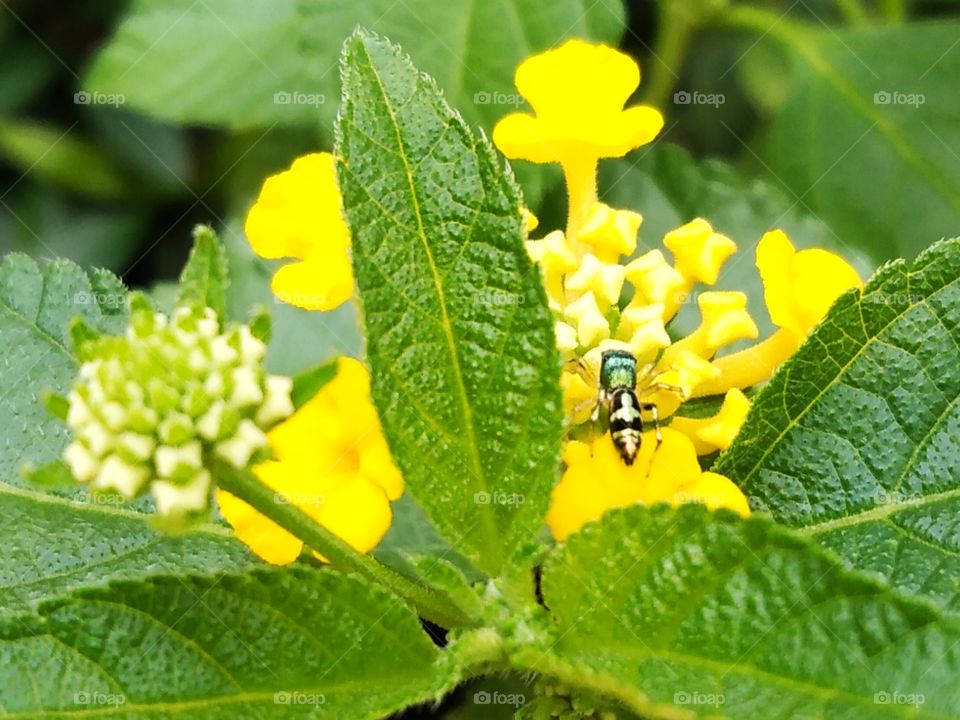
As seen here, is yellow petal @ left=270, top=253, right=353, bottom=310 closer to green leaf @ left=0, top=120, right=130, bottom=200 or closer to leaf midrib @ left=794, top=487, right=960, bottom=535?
leaf midrib @ left=794, top=487, right=960, bottom=535

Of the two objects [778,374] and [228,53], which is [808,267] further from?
[228,53]

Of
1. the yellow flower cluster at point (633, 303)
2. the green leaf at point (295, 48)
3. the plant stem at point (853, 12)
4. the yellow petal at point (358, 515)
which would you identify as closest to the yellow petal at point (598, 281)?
the yellow flower cluster at point (633, 303)

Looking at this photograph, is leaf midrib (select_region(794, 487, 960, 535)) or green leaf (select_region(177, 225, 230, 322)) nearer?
green leaf (select_region(177, 225, 230, 322))

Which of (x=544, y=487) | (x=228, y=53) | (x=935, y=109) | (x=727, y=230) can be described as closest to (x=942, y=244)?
(x=544, y=487)

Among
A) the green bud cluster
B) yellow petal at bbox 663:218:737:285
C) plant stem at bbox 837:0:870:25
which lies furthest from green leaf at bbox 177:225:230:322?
plant stem at bbox 837:0:870:25

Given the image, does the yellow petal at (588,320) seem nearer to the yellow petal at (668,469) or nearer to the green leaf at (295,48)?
the yellow petal at (668,469)

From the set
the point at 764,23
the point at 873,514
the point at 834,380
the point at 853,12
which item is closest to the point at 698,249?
the point at 834,380
